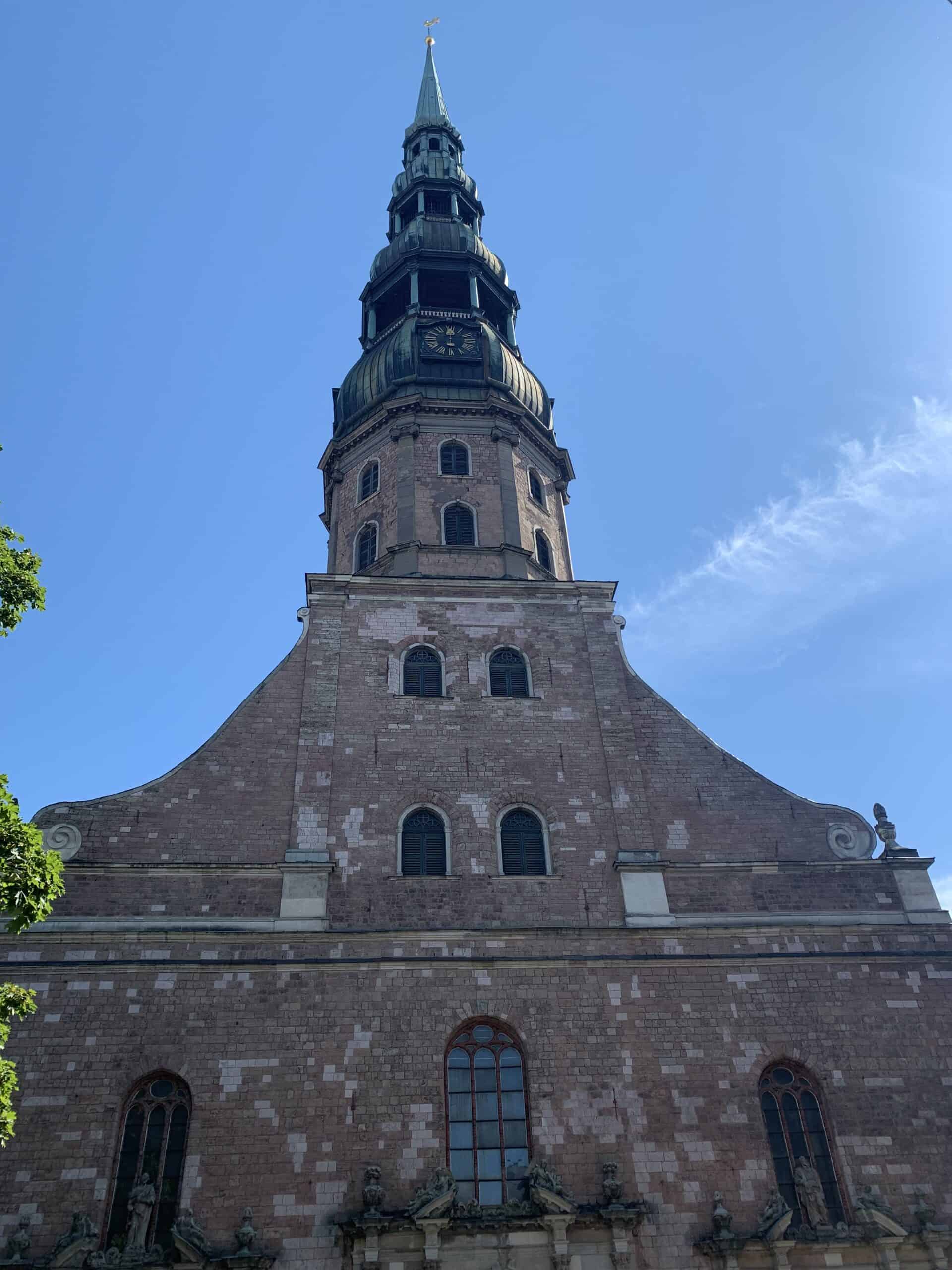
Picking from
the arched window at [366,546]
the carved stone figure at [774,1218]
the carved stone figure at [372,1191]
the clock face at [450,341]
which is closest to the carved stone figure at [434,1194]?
the carved stone figure at [372,1191]

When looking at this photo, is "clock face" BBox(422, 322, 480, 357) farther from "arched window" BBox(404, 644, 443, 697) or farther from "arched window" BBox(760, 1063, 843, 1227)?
"arched window" BBox(760, 1063, 843, 1227)

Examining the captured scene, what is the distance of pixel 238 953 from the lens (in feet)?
48.1

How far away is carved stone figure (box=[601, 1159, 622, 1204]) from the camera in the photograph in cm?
Answer: 1303

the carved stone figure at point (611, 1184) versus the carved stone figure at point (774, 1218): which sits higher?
the carved stone figure at point (611, 1184)

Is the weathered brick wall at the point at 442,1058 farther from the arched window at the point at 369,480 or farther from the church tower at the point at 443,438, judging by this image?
the arched window at the point at 369,480

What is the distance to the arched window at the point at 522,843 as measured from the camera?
16.2 m

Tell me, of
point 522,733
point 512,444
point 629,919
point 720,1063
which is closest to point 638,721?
point 522,733

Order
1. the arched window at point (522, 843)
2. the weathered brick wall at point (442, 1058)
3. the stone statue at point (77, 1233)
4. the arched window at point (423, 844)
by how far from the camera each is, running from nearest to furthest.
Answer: the stone statue at point (77, 1233), the weathered brick wall at point (442, 1058), the arched window at point (423, 844), the arched window at point (522, 843)

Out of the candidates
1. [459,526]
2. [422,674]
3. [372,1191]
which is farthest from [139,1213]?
[459,526]

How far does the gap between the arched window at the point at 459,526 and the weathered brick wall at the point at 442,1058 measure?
8867mm

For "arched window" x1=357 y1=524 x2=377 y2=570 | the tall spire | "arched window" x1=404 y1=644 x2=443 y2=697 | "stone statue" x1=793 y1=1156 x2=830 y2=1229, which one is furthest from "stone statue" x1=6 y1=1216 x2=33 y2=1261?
the tall spire

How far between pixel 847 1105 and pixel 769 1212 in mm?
1930

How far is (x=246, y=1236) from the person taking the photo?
1236 cm

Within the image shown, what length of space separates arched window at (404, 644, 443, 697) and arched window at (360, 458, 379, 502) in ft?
17.4
